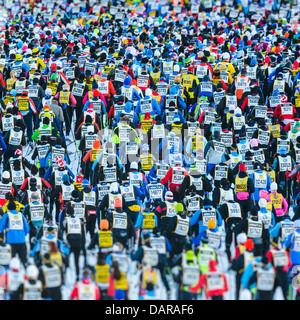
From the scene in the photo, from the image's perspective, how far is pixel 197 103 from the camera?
23.2 metres

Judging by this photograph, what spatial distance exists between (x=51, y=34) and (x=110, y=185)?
47.3 ft

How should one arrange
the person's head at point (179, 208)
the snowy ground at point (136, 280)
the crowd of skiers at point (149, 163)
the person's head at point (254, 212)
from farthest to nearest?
the person's head at point (179, 208) < the person's head at point (254, 212) < the snowy ground at point (136, 280) < the crowd of skiers at point (149, 163)

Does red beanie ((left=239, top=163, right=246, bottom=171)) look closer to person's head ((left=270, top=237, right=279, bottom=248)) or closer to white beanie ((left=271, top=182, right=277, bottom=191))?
white beanie ((left=271, top=182, right=277, bottom=191))

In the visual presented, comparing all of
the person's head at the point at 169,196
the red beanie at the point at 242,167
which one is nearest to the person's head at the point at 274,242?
the person's head at the point at 169,196

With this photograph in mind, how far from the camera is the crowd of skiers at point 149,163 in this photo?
1509cm

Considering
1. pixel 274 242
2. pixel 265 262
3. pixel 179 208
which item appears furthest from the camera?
pixel 179 208

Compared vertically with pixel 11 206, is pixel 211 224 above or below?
below

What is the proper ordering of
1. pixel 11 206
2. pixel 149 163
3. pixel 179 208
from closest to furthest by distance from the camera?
pixel 11 206 → pixel 179 208 → pixel 149 163

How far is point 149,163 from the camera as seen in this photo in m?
20.2

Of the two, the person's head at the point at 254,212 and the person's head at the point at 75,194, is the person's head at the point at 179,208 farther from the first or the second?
the person's head at the point at 75,194

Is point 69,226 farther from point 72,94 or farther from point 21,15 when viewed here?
point 21,15

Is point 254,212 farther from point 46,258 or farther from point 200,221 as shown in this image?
point 46,258

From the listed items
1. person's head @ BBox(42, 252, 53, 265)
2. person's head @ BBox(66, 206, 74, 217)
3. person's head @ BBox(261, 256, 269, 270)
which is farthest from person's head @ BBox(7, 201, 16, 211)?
person's head @ BBox(261, 256, 269, 270)

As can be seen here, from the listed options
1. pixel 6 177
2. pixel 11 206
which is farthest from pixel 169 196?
pixel 6 177
